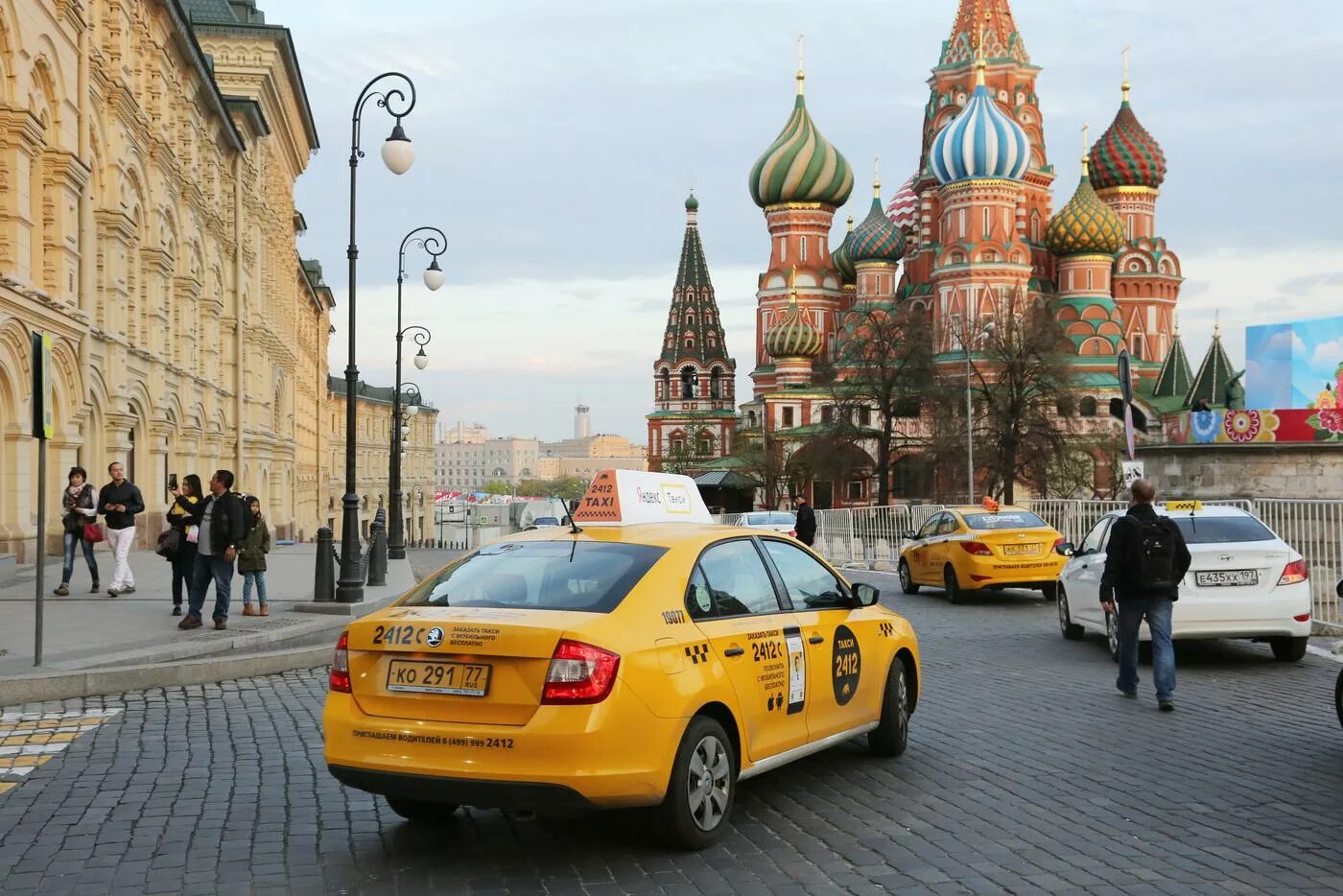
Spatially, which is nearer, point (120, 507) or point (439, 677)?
point (439, 677)

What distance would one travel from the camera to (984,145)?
81000 millimetres

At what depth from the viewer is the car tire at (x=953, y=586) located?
815 inches

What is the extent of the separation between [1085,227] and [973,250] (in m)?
7.90

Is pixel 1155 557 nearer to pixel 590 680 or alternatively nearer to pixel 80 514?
pixel 590 680

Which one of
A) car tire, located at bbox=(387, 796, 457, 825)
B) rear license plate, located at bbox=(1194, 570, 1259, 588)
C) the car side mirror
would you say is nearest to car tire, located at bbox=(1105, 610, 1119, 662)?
rear license plate, located at bbox=(1194, 570, 1259, 588)

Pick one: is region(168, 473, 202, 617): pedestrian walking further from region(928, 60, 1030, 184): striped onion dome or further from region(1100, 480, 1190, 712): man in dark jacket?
region(928, 60, 1030, 184): striped onion dome

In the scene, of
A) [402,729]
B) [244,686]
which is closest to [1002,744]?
[402,729]

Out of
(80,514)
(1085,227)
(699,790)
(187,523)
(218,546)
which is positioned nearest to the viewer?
(699,790)

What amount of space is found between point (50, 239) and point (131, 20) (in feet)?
29.5

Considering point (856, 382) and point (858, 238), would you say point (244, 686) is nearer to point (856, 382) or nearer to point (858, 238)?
point (856, 382)

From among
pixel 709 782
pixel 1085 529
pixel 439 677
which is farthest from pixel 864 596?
pixel 1085 529

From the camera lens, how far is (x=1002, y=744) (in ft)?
29.4

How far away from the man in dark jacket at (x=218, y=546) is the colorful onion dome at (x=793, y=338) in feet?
268

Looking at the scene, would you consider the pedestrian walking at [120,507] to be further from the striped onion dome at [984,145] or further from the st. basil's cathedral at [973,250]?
the striped onion dome at [984,145]
